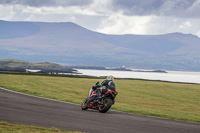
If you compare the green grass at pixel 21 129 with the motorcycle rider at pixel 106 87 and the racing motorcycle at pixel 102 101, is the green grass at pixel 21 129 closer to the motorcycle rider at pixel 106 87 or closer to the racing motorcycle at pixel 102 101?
the racing motorcycle at pixel 102 101

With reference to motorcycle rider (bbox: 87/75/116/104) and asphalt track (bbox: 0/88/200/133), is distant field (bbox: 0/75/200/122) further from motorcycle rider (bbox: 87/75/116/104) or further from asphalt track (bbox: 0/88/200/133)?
asphalt track (bbox: 0/88/200/133)

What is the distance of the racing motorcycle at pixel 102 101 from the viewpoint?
21062 mm

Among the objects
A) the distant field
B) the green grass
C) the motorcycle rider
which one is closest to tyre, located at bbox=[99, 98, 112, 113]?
the motorcycle rider

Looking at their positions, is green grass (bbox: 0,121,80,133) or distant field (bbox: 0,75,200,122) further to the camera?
distant field (bbox: 0,75,200,122)

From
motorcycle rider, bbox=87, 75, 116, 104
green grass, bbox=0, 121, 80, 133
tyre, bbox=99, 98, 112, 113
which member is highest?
motorcycle rider, bbox=87, 75, 116, 104

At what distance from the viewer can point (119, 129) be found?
15.4m

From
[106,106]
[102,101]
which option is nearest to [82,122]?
[106,106]

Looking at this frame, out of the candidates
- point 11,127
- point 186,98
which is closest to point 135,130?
point 11,127

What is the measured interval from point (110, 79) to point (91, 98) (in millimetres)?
1569

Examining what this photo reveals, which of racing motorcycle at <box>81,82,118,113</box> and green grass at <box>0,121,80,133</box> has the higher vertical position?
racing motorcycle at <box>81,82,118,113</box>

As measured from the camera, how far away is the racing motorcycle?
21.1 meters

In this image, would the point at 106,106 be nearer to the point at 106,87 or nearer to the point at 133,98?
the point at 106,87

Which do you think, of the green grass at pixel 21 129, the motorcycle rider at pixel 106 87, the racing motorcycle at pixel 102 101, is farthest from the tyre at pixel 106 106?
the green grass at pixel 21 129

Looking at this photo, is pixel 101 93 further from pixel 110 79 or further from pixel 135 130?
pixel 135 130
